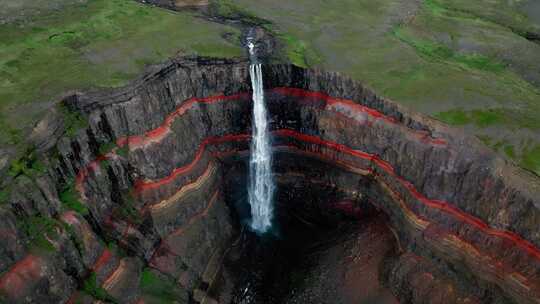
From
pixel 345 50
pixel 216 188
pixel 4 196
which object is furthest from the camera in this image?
pixel 345 50

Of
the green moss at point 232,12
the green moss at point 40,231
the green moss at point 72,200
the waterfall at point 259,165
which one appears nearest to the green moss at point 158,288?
the green moss at point 72,200

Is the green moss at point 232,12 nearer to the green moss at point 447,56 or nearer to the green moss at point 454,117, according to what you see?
the green moss at point 447,56

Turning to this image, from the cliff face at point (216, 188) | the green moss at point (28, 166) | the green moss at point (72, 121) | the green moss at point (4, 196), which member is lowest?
the cliff face at point (216, 188)

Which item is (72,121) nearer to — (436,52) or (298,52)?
(298,52)

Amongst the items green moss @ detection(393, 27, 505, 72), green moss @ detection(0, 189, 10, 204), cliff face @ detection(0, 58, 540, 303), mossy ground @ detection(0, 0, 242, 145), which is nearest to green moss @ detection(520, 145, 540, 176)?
cliff face @ detection(0, 58, 540, 303)

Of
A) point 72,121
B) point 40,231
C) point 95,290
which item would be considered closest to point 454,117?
point 72,121
